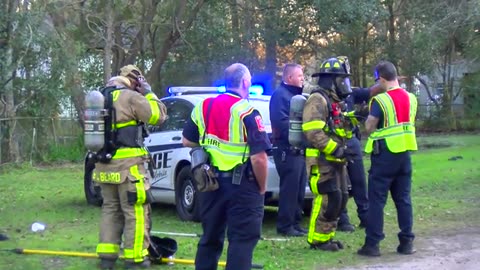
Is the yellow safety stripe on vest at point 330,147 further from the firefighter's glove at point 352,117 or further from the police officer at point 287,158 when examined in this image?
the police officer at point 287,158

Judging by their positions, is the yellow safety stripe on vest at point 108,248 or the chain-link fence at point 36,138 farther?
the chain-link fence at point 36,138

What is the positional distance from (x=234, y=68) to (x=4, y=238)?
4.45 metres

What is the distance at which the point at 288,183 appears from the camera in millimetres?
9922

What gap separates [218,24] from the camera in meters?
25.9

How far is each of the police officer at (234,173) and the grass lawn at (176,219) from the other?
1.68 meters

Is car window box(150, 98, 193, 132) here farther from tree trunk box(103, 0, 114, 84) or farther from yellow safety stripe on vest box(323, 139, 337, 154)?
tree trunk box(103, 0, 114, 84)

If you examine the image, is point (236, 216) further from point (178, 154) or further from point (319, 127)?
point (178, 154)

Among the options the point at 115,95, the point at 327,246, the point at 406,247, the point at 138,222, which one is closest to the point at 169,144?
the point at 327,246

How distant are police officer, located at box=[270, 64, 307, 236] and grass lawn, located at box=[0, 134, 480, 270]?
32 centimetres

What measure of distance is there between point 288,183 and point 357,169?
2.92 feet

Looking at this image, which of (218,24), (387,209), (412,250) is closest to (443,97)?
(218,24)

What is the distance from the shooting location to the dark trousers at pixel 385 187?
877 centimetres

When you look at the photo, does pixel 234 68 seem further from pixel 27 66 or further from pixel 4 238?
pixel 27 66

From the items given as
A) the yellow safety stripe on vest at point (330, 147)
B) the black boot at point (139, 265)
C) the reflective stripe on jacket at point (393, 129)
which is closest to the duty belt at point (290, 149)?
the yellow safety stripe on vest at point (330, 147)
